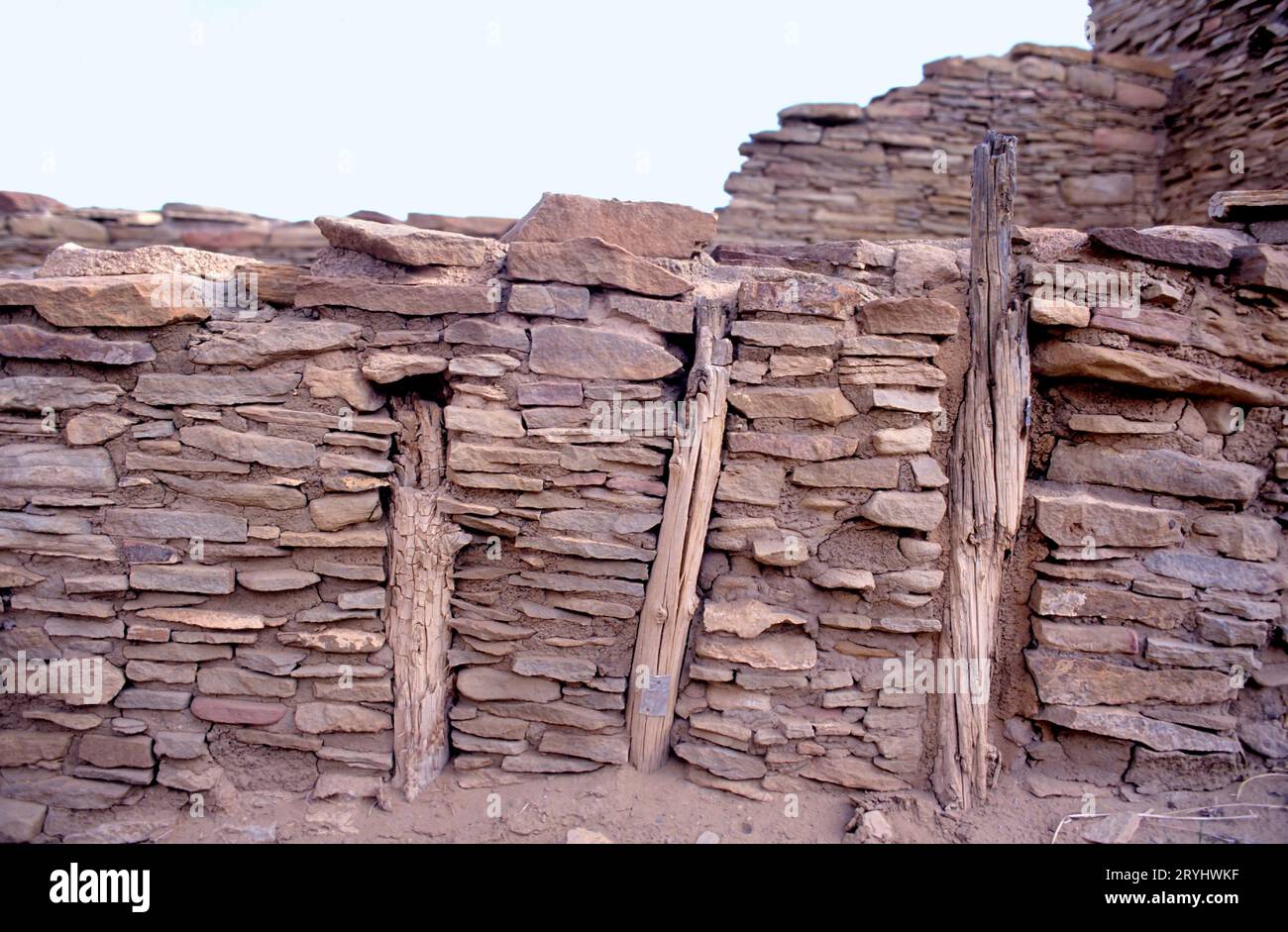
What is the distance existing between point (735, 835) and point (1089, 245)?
2831mm

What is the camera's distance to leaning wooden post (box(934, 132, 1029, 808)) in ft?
9.93

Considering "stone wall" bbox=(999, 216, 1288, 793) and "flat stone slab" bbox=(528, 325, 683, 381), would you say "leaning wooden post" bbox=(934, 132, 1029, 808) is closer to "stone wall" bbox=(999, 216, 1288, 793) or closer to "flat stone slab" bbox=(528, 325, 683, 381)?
"stone wall" bbox=(999, 216, 1288, 793)

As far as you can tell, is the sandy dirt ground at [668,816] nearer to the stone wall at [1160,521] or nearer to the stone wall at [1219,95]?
the stone wall at [1160,521]

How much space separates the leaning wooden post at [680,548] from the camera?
2980mm

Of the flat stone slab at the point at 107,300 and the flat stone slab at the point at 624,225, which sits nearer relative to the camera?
the flat stone slab at the point at 107,300

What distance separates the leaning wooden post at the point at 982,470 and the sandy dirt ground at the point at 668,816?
178 mm

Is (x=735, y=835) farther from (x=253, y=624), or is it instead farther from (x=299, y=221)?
(x=299, y=221)

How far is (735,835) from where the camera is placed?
294 cm

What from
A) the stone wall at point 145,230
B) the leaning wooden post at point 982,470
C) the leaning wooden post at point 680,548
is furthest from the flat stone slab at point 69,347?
the leaning wooden post at point 982,470

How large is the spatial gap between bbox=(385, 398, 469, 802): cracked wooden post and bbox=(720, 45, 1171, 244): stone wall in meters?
4.34

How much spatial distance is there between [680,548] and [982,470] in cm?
129

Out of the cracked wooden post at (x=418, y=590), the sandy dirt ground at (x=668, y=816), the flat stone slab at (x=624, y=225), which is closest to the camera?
the sandy dirt ground at (x=668, y=816)

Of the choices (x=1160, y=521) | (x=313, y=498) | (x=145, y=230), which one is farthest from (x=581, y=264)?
(x=145, y=230)

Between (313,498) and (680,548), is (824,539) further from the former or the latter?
(313,498)
